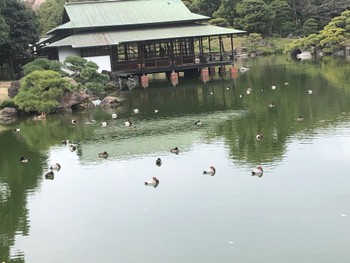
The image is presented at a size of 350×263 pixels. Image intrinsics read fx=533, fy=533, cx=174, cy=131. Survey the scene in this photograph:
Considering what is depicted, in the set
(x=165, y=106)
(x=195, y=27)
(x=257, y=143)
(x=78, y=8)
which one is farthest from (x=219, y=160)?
(x=78, y=8)

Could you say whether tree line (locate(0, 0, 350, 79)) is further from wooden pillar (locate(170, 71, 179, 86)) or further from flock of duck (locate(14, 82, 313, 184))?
flock of duck (locate(14, 82, 313, 184))

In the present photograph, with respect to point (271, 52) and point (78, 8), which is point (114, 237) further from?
point (271, 52)

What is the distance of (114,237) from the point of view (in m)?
11.6

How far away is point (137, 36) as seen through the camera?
1682 inches

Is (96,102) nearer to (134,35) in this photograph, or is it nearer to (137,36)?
(137,36)

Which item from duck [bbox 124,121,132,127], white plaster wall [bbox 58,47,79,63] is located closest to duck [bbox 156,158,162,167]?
duck [bbox 124,121,132,127]

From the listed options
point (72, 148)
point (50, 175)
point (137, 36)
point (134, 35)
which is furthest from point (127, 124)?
point (134, 35)

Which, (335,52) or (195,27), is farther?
(335,52)

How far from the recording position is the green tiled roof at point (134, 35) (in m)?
41.3

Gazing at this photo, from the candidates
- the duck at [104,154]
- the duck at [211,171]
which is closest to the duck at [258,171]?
the duck at [211,171]

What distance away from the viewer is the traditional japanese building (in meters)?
42.2

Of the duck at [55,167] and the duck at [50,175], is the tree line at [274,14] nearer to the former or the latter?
the duck at [55,167]

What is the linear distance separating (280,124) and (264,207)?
10208 millimetres

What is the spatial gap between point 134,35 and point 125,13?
4.11 m
